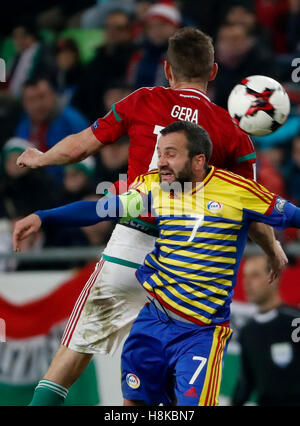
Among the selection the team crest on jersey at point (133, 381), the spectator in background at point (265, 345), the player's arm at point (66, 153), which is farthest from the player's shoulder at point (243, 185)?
the spectator in background at point (265, 345)

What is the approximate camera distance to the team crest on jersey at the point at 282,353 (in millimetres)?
7711

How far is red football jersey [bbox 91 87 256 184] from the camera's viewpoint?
5395mm

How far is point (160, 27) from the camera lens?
34.5ft

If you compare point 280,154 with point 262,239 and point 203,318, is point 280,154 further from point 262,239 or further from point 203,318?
point 203,318

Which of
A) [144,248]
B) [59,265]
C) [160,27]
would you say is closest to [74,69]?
[160,27]

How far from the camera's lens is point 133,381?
5.16 m

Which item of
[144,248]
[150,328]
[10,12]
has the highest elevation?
[10,12]

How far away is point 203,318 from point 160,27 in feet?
20.4

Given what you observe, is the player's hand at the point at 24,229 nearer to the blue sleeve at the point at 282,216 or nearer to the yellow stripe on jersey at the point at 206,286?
the yellow stripe on jersey at the point at 206,286

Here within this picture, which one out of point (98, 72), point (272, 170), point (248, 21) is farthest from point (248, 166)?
point (98, 72)

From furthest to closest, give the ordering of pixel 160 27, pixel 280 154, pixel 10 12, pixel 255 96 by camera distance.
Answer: pixel 10 12 → pixel 160 27 → pixel 280 154 → pixel 255 96

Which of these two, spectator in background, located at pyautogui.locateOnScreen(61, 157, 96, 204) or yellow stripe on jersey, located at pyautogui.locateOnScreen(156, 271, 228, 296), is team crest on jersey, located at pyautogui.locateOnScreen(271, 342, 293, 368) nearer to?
spectator in background, located at pyautogui.locateOnScreen(61, 157, 96, 204)

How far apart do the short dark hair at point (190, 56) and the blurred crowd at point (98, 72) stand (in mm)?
3040

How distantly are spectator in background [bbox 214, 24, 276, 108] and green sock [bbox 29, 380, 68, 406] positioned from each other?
5.32 metres
